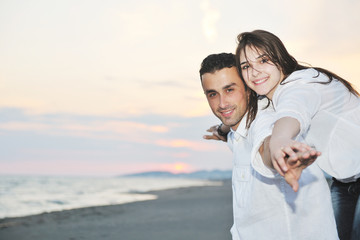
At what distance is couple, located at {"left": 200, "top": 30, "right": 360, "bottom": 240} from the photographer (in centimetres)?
166

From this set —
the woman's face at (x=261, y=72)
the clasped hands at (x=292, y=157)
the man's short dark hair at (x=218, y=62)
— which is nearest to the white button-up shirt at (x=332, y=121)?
the woman's face at (x=261, y=72)

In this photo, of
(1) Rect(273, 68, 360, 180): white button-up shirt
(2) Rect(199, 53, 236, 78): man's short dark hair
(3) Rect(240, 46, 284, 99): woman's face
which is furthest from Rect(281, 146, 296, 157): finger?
(2) Rect(199, 53, 236, 78): man's short dark hair

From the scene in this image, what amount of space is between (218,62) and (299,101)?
1365 mm

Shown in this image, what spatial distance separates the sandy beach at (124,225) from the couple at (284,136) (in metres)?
3.64

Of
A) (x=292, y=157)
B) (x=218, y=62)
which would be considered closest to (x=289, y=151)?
(x=292, y=157)

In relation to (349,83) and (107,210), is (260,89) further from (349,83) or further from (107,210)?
(107,210)

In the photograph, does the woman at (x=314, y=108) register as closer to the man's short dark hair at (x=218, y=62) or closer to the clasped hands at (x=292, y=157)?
the clasped hands at (x=292, y=157)

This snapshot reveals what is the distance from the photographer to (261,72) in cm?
256

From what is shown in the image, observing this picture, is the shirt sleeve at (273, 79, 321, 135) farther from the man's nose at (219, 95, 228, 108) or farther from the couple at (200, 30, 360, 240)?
the man's nose at (219, 95, 228, 108)

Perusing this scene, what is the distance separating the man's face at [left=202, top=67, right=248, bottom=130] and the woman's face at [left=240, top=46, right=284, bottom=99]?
34 cm

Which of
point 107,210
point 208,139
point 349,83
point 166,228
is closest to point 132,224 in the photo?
point 166,228

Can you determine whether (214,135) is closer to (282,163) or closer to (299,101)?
(299,101)

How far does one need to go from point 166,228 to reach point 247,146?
475 cm

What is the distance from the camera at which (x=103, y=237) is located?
20.8 ft
